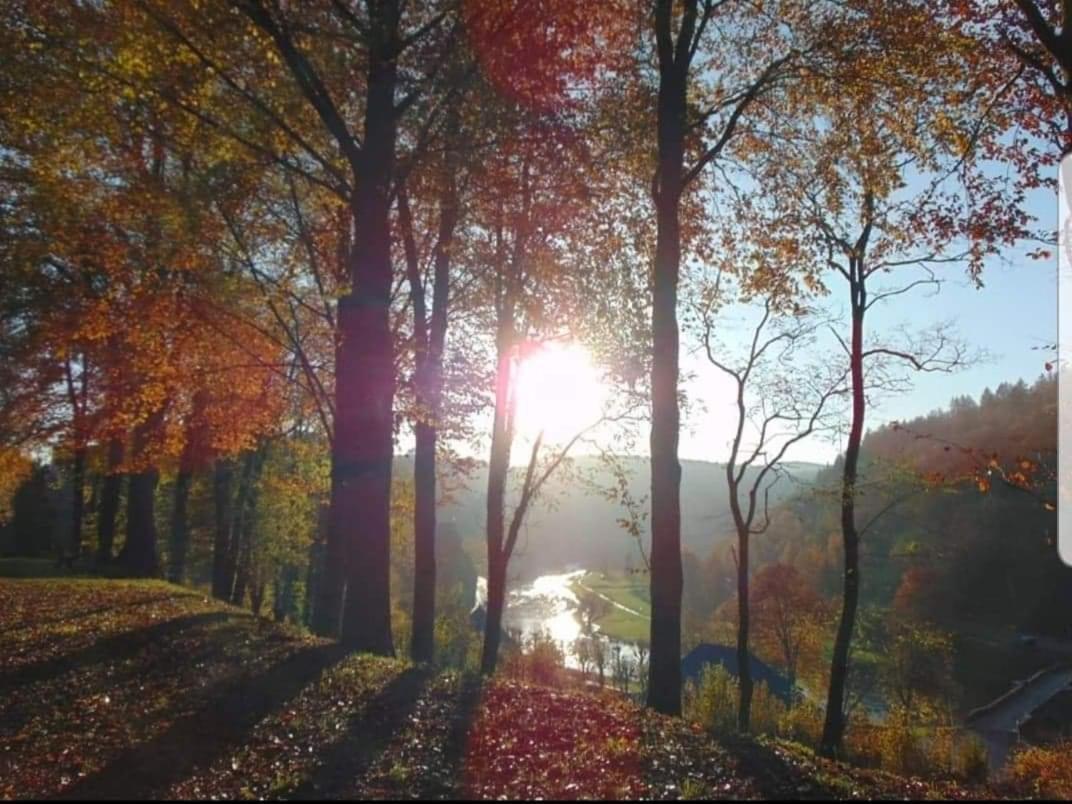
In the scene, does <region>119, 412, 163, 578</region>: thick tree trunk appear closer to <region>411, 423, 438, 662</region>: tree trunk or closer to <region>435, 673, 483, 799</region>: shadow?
<region>411, 423, 438, 662</region>: tree trunk

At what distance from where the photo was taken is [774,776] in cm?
561

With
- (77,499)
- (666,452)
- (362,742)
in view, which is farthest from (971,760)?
(77,499)

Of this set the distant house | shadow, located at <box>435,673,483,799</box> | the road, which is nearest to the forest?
shadow, located at <box>435,673,483,799</box>

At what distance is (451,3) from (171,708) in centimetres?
937

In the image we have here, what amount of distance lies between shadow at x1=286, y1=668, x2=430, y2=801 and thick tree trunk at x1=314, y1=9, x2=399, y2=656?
352 cm

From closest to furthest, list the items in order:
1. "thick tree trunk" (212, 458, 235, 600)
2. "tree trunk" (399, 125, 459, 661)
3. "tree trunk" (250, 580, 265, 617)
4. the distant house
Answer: "tree trunk" (399, 125, 459, 661), "thick tree trunk" (212, 458, 235, 600), "tree trunk" (250, 580, 265, 617), the distant house

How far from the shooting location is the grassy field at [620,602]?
122438 mm

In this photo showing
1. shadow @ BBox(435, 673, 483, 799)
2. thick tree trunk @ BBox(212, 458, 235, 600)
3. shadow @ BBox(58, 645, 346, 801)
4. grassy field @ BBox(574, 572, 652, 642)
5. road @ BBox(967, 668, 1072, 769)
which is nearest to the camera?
shadow @ BBox(435, 673, 483, 799)

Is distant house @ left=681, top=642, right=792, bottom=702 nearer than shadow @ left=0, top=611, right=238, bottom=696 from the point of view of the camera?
No

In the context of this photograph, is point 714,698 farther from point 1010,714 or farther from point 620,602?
point 620,602

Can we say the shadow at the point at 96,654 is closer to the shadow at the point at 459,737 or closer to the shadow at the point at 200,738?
the shadow at the point at 200,738

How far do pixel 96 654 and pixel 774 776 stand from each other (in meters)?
8.38

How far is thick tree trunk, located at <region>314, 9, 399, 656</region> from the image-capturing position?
38.0ft

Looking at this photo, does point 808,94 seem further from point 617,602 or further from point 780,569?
point 617,602
